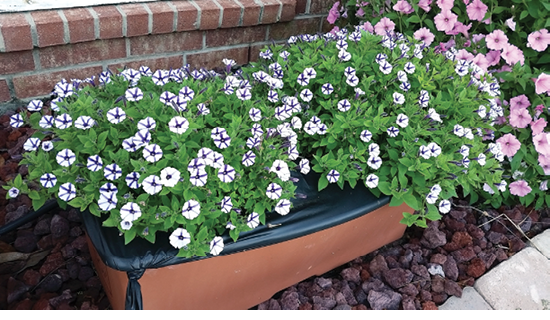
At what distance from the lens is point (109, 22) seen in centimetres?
207

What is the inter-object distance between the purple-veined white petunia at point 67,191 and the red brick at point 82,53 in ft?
3.79

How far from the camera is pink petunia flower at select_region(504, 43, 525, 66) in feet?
6.13

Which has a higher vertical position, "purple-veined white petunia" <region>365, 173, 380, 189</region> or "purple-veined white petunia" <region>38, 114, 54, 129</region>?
"purple-veined white petunia" <region>38, 114, 54, 129</region>

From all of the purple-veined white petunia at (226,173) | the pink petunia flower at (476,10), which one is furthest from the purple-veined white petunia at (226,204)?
the pink petunia flower at (476,10)

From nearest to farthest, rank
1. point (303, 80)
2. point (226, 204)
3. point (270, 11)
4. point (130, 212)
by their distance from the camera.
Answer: point (130, 212), point (226, 204), point (303, 80), point (270, 11)

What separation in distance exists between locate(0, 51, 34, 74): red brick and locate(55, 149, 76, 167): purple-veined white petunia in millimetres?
1095

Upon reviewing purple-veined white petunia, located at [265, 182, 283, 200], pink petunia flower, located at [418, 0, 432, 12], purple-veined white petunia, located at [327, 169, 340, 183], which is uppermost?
pink petunia flower, located at [418, 0, 432, 12]

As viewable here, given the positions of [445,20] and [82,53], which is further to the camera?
[82,53]

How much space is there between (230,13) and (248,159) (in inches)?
51.6

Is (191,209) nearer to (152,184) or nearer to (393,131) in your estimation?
(152,184)

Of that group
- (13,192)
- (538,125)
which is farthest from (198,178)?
(538,125)

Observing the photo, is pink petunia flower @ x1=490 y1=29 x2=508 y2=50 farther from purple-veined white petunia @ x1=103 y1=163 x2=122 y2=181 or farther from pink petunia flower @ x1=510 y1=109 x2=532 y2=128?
purple-veined white petunia @ x1=103 y1=163 x2=122 y2=181

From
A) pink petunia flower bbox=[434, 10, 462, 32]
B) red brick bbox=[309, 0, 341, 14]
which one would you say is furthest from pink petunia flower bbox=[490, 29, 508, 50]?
red brick bbox=[309, 0, 341, 14]

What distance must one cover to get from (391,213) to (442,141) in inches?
12.6
